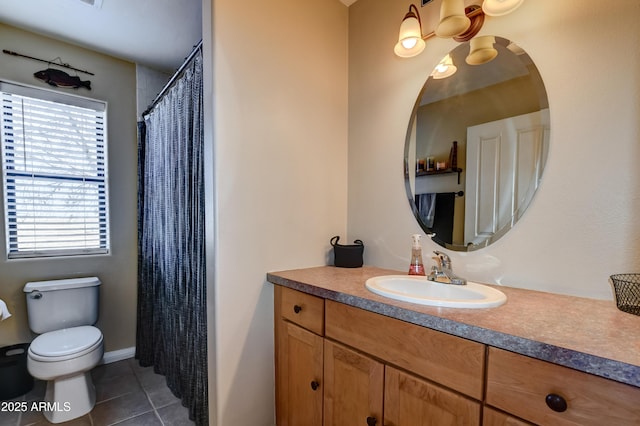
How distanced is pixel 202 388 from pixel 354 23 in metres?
2.24

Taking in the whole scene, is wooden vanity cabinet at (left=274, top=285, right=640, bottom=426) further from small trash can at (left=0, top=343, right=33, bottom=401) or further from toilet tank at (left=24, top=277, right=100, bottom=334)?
small trash can at (left=0, top=343, right=33, bottom=401)

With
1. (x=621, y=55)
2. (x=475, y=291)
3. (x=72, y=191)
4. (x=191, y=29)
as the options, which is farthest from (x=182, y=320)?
(x=621, y=55)

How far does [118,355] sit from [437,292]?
8.35ft

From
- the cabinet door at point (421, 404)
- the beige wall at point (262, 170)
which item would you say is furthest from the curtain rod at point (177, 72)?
the cabinet door at point (421, 404)

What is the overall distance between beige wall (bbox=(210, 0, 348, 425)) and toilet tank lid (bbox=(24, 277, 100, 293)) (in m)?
1.37

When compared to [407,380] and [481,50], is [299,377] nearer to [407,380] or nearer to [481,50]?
[407,380]

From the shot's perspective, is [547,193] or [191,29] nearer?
[547,193]

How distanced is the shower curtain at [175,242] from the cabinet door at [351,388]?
68cm

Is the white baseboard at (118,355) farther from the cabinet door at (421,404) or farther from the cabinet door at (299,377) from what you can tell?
the cabinet door at (421,404)

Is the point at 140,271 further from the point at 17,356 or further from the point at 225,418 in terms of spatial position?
the point at 225,418

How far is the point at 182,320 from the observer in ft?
5.71

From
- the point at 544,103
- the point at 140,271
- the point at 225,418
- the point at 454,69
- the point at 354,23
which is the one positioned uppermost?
the point at 354,23

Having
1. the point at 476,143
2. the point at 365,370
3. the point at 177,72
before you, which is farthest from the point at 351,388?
the point at 177,72

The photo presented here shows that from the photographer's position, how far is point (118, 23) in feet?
6.18
